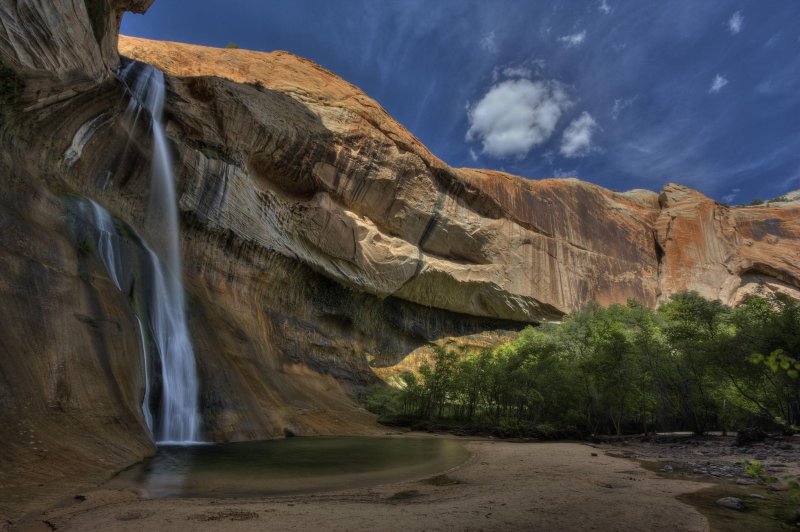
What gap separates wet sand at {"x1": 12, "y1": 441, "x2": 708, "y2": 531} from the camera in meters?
4.64

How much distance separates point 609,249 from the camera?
50781 mm

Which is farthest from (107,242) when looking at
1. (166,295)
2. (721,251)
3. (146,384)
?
(721,251)

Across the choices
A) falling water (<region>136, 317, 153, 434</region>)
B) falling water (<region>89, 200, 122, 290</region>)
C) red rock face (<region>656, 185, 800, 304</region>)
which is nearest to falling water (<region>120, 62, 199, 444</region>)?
falling water (<region>136, 317, 153, 434</region>)

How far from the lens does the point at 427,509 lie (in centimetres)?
547

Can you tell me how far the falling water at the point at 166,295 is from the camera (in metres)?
13.1

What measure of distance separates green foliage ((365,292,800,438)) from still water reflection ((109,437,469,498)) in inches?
362

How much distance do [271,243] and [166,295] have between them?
12.2 meters

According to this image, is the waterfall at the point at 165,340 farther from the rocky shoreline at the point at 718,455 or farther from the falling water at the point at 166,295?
the rocky shoreline at the point at 718,455

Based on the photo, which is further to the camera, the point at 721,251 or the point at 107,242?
the point at 721,251

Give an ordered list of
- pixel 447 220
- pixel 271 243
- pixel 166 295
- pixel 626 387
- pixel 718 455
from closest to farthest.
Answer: pixel 718 455 < pixel 166 295 < pixel 626 387 < pixel 271 243 < pixel 447 220

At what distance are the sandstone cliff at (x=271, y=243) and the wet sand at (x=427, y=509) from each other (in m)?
2.05

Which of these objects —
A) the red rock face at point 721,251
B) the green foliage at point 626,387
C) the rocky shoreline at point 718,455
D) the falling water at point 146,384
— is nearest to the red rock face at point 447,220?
the red rock face at point 721,251

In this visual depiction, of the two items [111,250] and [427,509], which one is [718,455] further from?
[111,250]

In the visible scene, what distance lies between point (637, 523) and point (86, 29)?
20100mm
